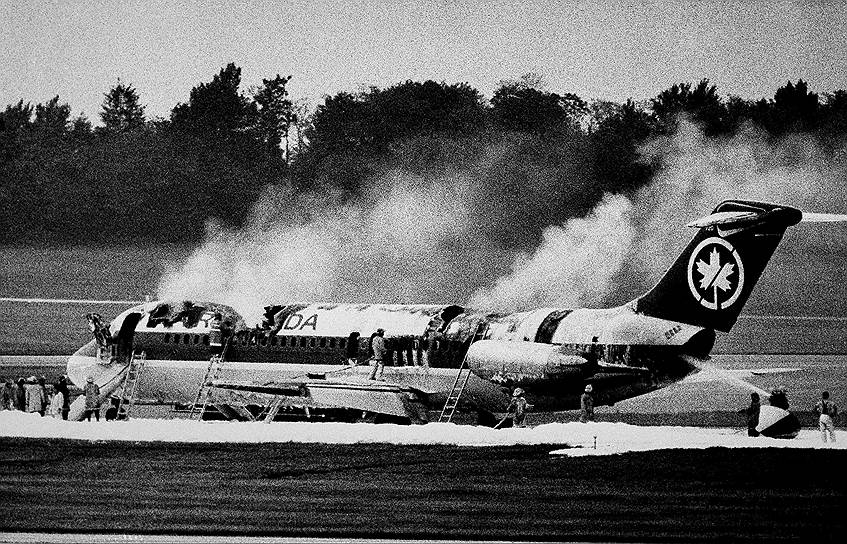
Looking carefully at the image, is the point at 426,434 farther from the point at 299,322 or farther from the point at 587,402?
the point at 299,322

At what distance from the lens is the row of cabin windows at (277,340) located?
28.0 meters

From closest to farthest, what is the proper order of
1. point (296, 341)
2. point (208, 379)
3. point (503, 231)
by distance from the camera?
point (296, 341) < point (208, 379) < point (503, 231)

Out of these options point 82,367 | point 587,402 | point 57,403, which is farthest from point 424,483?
point 82,367

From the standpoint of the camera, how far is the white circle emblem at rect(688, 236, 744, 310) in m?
24.5

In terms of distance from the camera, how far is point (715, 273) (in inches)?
972

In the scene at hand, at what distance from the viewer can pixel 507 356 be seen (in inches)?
1014

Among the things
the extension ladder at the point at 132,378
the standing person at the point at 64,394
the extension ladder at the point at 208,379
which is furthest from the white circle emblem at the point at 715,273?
the standing person at the point at 64,394

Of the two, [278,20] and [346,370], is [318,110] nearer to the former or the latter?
[278,20]

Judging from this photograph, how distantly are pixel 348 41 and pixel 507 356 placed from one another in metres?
13.4

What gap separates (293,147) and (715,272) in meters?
19.2

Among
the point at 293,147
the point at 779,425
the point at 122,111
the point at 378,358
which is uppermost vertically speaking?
the point at 122,111

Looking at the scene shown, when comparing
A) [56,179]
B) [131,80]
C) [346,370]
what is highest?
[131,80]

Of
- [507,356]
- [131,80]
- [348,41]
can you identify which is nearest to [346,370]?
[507,356]

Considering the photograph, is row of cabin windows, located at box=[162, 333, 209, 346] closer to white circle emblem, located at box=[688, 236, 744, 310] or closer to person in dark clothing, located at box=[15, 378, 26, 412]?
person in dark clothing, located at box=[15, 378, 26, 412]
